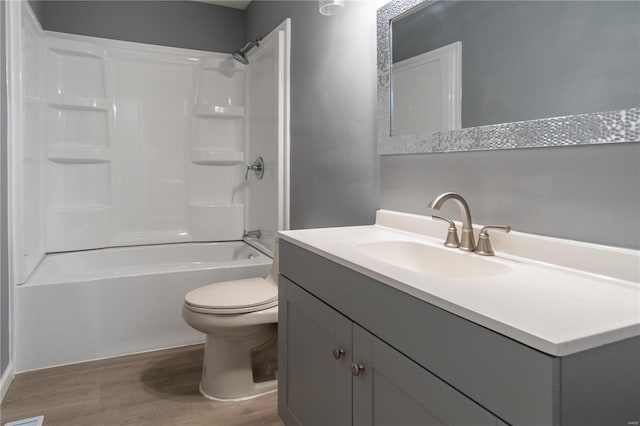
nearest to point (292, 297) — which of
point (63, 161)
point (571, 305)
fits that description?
point (571, 305)

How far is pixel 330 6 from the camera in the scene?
190 centimetres

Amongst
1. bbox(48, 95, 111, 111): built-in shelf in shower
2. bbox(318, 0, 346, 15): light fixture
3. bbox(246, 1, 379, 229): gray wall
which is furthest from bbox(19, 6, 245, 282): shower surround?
bbox(318, 0, 346, 15): light fixture

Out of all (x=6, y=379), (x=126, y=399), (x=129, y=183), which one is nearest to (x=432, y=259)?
(x=126, y=399)

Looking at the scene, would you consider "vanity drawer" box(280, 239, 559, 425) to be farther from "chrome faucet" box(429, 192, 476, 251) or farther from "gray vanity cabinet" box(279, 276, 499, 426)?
"chrome faucet" box(429, 192, 476, 251)

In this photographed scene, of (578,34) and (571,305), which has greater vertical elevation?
(578,34)

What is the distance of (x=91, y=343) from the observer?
7.79ft

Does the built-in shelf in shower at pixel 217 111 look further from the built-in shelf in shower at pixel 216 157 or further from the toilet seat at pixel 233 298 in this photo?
the toilet seat at pixel 233 298

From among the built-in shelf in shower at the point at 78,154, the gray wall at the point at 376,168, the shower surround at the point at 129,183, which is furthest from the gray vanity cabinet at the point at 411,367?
the built-in shelf in shower at the point at 78,154

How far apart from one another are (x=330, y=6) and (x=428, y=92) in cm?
68

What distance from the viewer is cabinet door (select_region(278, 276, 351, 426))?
1.21 metres

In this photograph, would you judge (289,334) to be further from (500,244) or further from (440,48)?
(440,48)

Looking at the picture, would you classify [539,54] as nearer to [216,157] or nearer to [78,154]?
[216,157]

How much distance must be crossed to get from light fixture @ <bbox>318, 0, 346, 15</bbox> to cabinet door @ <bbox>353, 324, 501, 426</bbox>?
1408mm

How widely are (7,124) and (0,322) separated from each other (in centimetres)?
93
